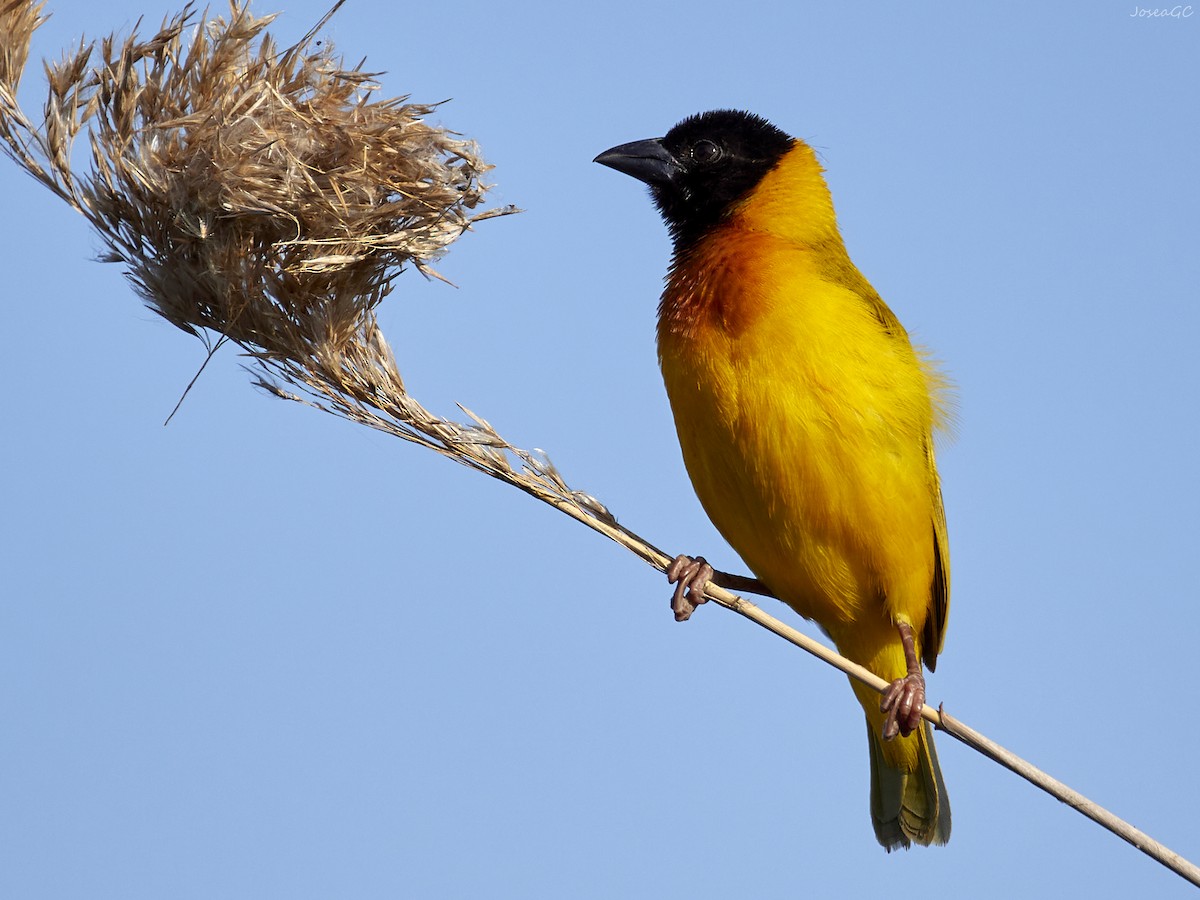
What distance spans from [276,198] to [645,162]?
6.53 ft

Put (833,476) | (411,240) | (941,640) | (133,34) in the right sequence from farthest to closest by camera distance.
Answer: (941,640), (833,476), (411,240), (133,34)

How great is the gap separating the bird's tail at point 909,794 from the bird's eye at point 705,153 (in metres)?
2.04

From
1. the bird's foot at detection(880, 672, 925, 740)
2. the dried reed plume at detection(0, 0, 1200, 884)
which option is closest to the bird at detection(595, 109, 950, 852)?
the bird's foot at detection(880, 672, 925, 740)

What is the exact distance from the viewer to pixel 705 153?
416cm

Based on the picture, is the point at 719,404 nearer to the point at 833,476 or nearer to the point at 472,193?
the point at 833,476

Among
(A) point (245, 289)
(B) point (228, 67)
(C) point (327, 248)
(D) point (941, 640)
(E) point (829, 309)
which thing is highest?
(E) point (829, 309)

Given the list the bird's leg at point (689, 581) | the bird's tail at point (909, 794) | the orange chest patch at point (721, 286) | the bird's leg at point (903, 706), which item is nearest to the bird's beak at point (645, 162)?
the orange chest patch at point (721, 286)

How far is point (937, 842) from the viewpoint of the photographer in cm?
418

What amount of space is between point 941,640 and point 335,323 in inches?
94.7

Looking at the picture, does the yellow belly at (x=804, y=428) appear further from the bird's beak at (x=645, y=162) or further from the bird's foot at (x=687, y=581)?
the bird's beak at (x=645, y=162)

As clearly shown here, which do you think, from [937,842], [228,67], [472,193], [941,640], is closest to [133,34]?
[228,67]

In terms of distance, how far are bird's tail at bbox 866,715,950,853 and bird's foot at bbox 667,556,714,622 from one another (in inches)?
39.4

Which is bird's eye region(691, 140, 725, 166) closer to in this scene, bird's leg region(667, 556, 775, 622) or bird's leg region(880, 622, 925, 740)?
bird's leg region(667, 556, 775, 622)

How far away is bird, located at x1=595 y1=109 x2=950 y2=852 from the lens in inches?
129
